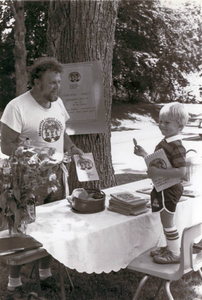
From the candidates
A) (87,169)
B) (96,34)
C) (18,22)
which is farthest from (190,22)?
(87,169)

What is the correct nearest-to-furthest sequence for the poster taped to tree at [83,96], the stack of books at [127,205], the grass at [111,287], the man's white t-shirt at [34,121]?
1. the stack of books at [127,205]
2. the man's white t-shirt at [34,121]
3. the grass at [111,287]
4. the poster taped to tree at [83,96]

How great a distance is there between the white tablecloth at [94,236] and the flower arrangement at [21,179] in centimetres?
20

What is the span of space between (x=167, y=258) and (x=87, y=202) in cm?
64

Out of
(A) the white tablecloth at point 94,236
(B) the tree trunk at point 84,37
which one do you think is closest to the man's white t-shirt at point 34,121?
(A) the white tablecloth at point 94,236

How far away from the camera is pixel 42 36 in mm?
16578

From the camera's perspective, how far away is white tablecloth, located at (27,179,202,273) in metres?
2.29

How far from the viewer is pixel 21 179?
215 cm

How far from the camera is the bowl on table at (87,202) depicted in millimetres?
2639

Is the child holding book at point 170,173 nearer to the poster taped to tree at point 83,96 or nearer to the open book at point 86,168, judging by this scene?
the open book at point 86,168

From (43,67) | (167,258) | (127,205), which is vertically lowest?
(167,258)

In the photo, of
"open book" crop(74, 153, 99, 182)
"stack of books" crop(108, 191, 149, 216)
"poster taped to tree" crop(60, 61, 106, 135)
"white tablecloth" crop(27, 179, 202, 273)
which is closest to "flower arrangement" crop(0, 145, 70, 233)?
"white tablecloth" crop(27, 179, 202, 273)

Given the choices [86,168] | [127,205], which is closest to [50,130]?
[86,168]

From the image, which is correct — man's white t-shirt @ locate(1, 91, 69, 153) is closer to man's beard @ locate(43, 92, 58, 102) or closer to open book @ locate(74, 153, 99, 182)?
man's beard @ locate(43, 92, 58, 102)

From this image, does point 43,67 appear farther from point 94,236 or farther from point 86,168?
point 94,236
